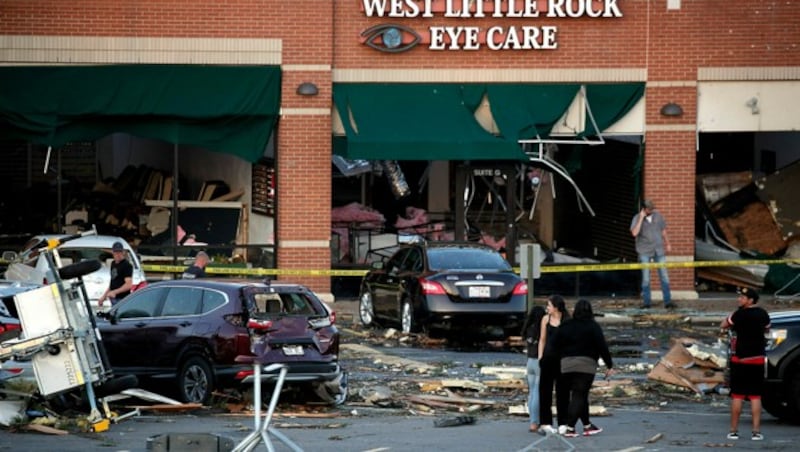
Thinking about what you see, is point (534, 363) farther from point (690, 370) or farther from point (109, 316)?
point (109, 316)

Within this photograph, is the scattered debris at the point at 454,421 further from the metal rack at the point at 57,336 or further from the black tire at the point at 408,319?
the black tire at the point at 408,319

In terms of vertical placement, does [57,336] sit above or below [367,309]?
above

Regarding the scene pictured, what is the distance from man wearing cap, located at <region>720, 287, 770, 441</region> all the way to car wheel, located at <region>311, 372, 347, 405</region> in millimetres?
4839

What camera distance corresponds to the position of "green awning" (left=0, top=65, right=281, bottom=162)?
31.9 meters

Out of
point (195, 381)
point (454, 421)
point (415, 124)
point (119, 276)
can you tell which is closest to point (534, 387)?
point (454, 421)

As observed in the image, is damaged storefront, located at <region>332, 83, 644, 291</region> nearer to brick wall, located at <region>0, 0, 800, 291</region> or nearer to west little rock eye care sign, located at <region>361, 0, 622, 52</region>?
brick wall, located at <region>0, 0, 800, 291</region>

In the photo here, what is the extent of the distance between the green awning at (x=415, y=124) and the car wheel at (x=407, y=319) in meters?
5.46

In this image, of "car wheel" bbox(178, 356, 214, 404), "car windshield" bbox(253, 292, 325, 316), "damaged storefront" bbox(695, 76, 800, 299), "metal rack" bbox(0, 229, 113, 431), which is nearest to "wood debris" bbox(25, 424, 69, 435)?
"metal rack" bbox(0, 229, 113, 431)

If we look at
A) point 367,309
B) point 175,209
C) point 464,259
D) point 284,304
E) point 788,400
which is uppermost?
point 175,209

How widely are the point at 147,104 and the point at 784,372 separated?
645 inches

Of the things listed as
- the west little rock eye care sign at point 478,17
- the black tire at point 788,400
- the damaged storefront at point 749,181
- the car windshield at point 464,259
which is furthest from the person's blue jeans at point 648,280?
the black tire at point 788,400

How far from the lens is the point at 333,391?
20.5 m

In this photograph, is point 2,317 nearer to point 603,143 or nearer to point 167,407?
point 167,407

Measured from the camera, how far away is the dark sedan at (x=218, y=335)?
19.7 meters
